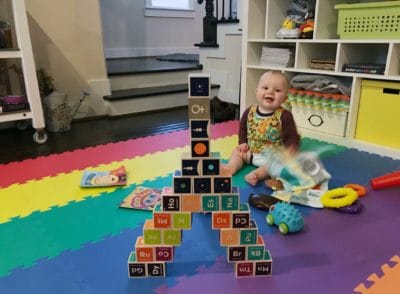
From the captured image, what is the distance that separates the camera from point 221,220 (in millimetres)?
736

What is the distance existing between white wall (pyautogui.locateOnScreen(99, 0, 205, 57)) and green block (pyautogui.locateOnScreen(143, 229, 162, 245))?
10.1ft

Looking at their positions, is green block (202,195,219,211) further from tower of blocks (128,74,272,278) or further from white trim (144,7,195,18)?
white trim (144,7,195,18)

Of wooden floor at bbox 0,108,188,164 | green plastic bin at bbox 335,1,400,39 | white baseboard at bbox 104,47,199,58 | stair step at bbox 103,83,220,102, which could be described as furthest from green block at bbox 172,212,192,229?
white baseboard at bbox 104,47,199,58

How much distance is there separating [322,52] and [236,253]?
146 cm

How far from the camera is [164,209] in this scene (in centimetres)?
73

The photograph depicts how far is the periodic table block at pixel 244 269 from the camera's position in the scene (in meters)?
0.77

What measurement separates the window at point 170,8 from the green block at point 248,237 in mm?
3350

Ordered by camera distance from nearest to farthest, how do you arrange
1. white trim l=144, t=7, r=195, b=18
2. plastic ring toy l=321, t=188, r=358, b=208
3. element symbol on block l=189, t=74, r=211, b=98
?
1. element symbol on block l=189, t=74, r=211, b=98
2. plastic ring toy l=321, t=188, r=358, b=208
3. white trim l=144, t=7, r=195, b=18

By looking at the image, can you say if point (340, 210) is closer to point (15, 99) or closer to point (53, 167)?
point (53, 167)

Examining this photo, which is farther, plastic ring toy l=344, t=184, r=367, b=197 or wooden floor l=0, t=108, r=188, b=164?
wooden floor l=0, t=108, r=188, b=164

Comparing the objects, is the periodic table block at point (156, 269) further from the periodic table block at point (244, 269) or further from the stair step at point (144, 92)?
the stair step at point (144, 92)

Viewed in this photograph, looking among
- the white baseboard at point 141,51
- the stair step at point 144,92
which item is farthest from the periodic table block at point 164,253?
the white baseboard at point 141,51

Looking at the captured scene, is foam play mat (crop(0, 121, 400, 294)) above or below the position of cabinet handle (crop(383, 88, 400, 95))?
below

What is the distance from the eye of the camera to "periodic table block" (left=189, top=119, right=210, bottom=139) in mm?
705
